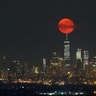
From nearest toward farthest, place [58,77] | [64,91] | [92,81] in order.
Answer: [64,91] < [92,81] < [58,77]

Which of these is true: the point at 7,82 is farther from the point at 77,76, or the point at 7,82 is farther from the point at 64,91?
the point at 64,91

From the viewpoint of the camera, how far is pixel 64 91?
12481 cm

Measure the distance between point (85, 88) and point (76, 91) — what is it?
7.35 metres

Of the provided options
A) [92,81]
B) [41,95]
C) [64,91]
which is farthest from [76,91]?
[92,81]

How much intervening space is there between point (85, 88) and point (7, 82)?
Answer: 111ft

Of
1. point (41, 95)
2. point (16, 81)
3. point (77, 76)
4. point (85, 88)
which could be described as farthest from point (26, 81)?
point (41, 95)

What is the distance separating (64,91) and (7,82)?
4101 cm

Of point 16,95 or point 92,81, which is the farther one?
point 92,81

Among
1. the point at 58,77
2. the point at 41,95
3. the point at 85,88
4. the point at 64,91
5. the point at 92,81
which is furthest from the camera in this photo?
the point at 58,77

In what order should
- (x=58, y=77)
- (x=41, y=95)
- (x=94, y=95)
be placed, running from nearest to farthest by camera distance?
(x=94, y=95), (x=41, y=95), (x=58, y=77)

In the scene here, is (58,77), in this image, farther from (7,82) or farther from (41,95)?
(41,95)

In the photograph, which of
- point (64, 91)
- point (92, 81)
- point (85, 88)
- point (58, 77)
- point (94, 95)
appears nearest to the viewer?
point (94, 95)

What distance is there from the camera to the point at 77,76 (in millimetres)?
160625

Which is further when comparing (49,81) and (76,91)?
(49,81)
